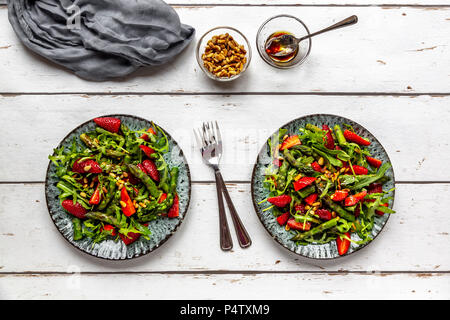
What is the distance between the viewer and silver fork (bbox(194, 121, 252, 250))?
1323mm

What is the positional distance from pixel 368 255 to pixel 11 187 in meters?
1.28

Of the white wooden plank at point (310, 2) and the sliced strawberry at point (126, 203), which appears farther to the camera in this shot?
the white wooden plank at point (310, 2)

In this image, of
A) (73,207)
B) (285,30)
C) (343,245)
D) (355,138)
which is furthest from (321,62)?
(73,207)

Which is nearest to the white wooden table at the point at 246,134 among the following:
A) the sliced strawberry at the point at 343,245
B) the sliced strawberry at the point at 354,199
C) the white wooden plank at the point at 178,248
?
the white wooden plank at the point at 178,248

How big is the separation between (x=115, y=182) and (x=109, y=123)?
0.64 feet

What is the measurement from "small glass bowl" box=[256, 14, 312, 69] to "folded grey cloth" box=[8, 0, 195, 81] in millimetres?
242

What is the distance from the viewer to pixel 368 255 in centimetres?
138

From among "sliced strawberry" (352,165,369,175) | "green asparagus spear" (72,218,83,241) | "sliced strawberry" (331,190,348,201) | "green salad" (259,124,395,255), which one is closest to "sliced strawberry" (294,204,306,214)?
"green salad" (259,124,395,255)

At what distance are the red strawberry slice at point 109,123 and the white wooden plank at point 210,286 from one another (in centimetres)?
51

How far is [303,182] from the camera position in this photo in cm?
125

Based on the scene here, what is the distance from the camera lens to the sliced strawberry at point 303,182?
1247mm

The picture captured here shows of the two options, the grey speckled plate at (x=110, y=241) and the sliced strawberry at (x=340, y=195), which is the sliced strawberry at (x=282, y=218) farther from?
the grey speckled plate at (x=110, y=241)

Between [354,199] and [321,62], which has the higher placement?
[321,62]

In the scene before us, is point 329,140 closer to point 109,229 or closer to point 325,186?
point 325,186
